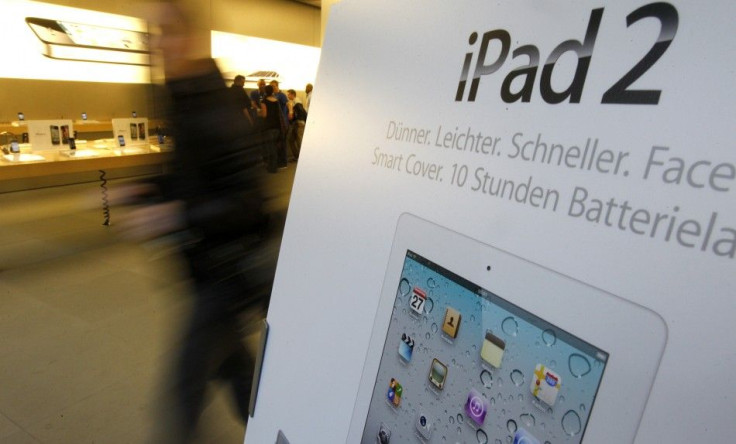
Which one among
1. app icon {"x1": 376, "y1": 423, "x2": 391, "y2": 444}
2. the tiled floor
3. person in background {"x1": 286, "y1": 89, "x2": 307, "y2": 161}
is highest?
person in background {"x1": 286, "y1": 89, "x2": 307, "y2": 161}

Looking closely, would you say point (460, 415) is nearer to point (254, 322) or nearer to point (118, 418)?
point (254, 322)

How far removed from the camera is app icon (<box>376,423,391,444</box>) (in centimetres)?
66

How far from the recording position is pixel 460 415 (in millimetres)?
551

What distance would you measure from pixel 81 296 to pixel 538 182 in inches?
158

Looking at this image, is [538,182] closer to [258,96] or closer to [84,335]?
[84,335]

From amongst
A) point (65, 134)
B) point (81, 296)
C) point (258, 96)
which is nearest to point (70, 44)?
point (65, 134)

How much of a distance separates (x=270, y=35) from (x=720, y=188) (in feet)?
32.3

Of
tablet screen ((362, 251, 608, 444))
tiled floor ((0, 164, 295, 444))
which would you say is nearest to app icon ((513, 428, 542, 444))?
tablet screen ((362, 251, 608, 444))

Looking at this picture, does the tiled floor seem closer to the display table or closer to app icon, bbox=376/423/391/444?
the display table

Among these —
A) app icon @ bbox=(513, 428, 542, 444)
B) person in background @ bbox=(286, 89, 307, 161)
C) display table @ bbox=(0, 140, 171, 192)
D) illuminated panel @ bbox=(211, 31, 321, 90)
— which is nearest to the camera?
app icon @ bbox=(513, 428, 542, 444)

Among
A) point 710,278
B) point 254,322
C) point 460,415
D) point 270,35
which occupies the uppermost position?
point 270,35

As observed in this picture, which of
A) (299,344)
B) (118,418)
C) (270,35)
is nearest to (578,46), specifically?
(299,344)

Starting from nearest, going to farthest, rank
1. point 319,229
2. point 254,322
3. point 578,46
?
point 578,46, point 319,229, point 254,322

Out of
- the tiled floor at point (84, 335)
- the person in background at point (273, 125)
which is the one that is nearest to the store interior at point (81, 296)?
the tiled floor at point (84, 335)
